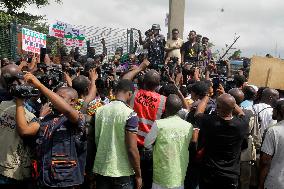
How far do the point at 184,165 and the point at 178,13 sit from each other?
41.2 feet

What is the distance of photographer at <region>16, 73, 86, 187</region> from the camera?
145 inches

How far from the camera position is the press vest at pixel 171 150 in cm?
428

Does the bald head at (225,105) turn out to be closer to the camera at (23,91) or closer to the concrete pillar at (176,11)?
the camera at (23,91)

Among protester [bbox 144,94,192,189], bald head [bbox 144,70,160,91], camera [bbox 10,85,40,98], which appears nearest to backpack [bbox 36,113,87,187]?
camera [bbox 10,85,40,98]

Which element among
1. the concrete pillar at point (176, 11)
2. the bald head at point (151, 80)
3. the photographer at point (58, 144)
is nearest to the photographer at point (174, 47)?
the concrete pillar at point (176, 11)

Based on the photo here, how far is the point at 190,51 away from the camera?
444 inches

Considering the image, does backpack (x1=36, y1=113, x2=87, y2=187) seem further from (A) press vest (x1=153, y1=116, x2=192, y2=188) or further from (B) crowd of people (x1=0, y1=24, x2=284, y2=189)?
(A) press vest (x1=153, y1=116, x2=192, y2=188)

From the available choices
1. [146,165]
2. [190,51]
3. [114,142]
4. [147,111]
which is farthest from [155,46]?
[114,142]

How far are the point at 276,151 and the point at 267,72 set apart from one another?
2.78 m

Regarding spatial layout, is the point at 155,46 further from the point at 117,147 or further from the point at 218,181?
the point at 117,147

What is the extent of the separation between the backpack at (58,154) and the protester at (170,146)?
0.95m

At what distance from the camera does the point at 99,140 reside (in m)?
4.21

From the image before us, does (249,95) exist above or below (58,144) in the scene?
above

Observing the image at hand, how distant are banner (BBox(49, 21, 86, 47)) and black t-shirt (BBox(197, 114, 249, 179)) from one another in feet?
30.9
